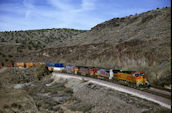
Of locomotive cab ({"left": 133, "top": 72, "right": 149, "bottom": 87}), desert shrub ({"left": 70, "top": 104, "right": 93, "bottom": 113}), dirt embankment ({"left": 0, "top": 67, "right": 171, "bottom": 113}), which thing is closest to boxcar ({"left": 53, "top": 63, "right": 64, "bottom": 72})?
dirt embankment ({"left": 0, "top": 67, "right": 171, "bottom": 113})

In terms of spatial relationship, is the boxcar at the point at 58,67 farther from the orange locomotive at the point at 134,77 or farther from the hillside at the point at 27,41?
the hillside at the point at 27,41

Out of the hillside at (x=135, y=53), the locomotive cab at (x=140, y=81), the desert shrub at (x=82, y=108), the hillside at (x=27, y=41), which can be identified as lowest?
the desert shrub at (x=82, y=108)

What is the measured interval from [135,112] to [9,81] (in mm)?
29945

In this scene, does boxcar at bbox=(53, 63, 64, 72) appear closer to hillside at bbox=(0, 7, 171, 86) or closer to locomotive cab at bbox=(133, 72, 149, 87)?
hillside at bbox=(0, 7, 171, 86)

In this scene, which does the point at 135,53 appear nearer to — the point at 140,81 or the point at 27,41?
the point at 140,81

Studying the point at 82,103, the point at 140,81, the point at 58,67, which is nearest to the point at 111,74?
the point at 140,81

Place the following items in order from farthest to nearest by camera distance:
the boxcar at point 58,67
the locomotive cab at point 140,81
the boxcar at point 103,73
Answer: the boxcar at point 58,67, the boxcar at point 103,73, the locomotive cab at point 140,81

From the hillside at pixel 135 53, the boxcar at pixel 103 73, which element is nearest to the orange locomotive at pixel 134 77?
the hillside at pixel 135 53

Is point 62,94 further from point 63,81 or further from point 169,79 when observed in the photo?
point 169,79

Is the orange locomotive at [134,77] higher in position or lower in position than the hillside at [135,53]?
lower

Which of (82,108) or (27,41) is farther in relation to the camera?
(27,41)

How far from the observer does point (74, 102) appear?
20.4 metres

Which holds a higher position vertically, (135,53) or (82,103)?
(135,53)

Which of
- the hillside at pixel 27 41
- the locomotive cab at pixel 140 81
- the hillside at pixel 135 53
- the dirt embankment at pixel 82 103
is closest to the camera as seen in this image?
the dirt embankment at pixel 82 103
